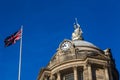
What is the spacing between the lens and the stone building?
204 feet

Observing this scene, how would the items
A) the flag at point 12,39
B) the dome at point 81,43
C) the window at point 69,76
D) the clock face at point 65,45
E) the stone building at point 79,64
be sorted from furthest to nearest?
the dome at point 81,43 → the clock face at point 65,45 → the window at point 69,76 → the stone building at point 79,64 → the flag at point 12,39

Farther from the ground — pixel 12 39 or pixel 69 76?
pixel 12 39

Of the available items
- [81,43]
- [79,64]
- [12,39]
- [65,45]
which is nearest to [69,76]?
[79,64]

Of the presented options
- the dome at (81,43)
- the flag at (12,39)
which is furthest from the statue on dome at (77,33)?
the flag at (12,39)

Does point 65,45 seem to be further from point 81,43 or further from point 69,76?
point 69,76

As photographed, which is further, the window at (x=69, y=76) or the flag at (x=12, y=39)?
the window at (x=69, y=76)

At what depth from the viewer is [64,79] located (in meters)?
64.8

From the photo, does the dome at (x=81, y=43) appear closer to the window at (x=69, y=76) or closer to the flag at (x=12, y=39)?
the window at (x=69, y=76)

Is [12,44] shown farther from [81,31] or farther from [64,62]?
[81,31]

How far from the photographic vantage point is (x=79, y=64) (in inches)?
2483

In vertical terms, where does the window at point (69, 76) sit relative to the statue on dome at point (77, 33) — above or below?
below

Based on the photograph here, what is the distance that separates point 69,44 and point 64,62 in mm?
3671

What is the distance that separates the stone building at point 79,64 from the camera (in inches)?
2448

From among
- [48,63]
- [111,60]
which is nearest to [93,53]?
[111,60]
